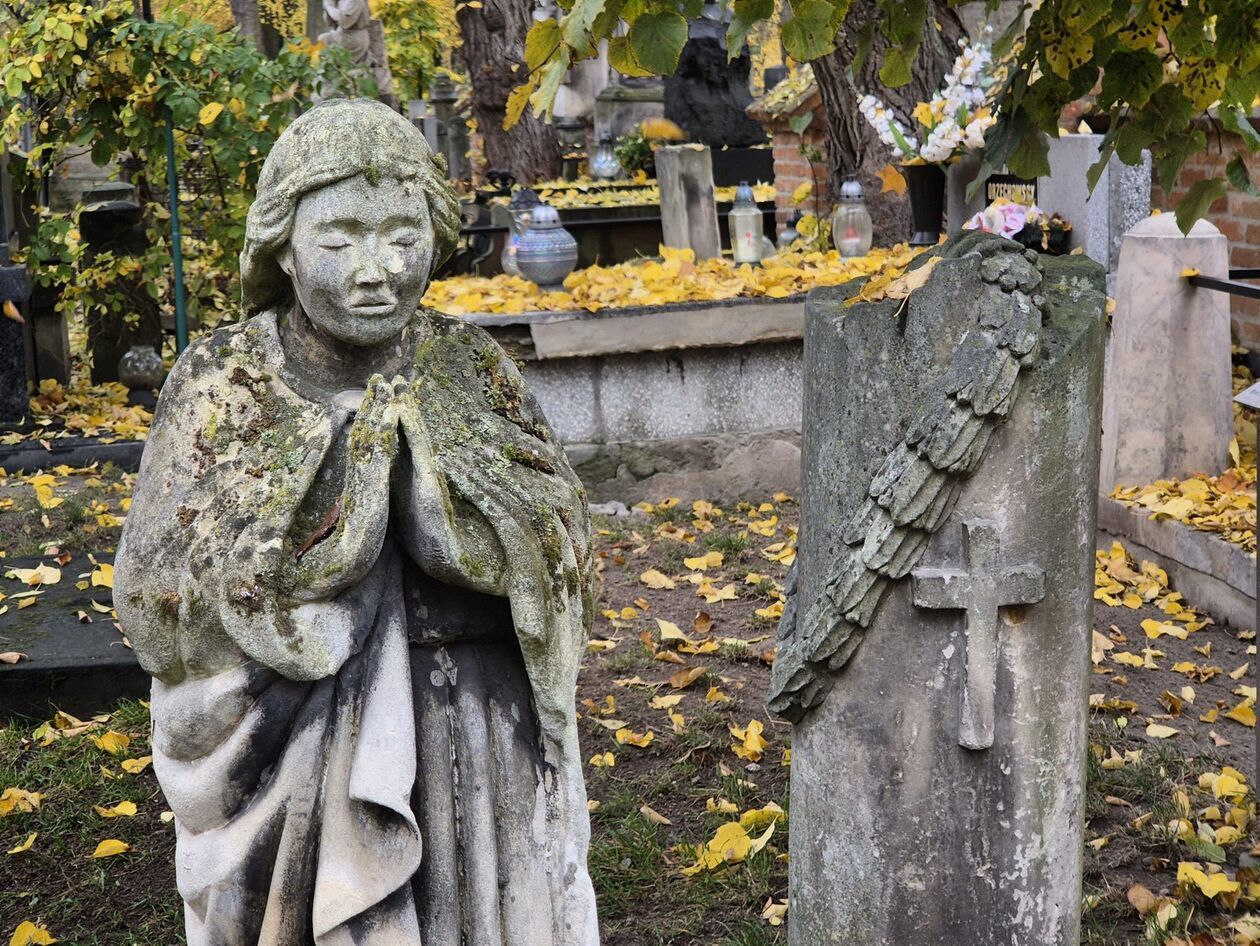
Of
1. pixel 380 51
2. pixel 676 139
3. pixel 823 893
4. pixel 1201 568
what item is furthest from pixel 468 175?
pixel 823 893

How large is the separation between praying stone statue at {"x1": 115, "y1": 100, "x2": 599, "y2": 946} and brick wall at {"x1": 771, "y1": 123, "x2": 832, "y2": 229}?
8.85 metres

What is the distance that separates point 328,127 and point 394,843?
1.08m

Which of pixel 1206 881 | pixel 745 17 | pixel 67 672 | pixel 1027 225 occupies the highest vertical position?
pixel 745 17

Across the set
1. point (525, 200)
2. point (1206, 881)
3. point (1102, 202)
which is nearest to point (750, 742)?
point (1206, 881)

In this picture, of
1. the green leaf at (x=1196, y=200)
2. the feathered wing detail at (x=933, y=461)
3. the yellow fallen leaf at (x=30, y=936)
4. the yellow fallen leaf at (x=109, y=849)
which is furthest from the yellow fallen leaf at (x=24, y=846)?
the green leaf at (x=1196, y=200)

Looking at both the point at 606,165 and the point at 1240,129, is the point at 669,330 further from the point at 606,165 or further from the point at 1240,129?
the point at 606,165

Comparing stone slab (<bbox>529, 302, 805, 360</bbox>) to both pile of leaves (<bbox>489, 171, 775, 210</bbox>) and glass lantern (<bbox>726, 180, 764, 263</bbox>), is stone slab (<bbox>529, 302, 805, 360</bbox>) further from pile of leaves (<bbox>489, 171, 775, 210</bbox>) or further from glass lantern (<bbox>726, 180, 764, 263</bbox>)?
pile of leaves (<bbox>489, 171, 775, 210</bbox>)

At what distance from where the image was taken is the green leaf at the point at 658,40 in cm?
264

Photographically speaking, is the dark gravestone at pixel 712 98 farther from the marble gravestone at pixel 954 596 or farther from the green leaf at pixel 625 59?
the green leaf at pixel 625 59

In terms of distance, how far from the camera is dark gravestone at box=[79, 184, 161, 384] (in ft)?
32.3

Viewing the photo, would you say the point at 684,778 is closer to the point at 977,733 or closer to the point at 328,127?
the point at 977,733

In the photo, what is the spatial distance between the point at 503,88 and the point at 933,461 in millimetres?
16017

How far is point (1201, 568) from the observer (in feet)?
21.4

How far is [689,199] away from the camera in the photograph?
→ 9.38 meters
